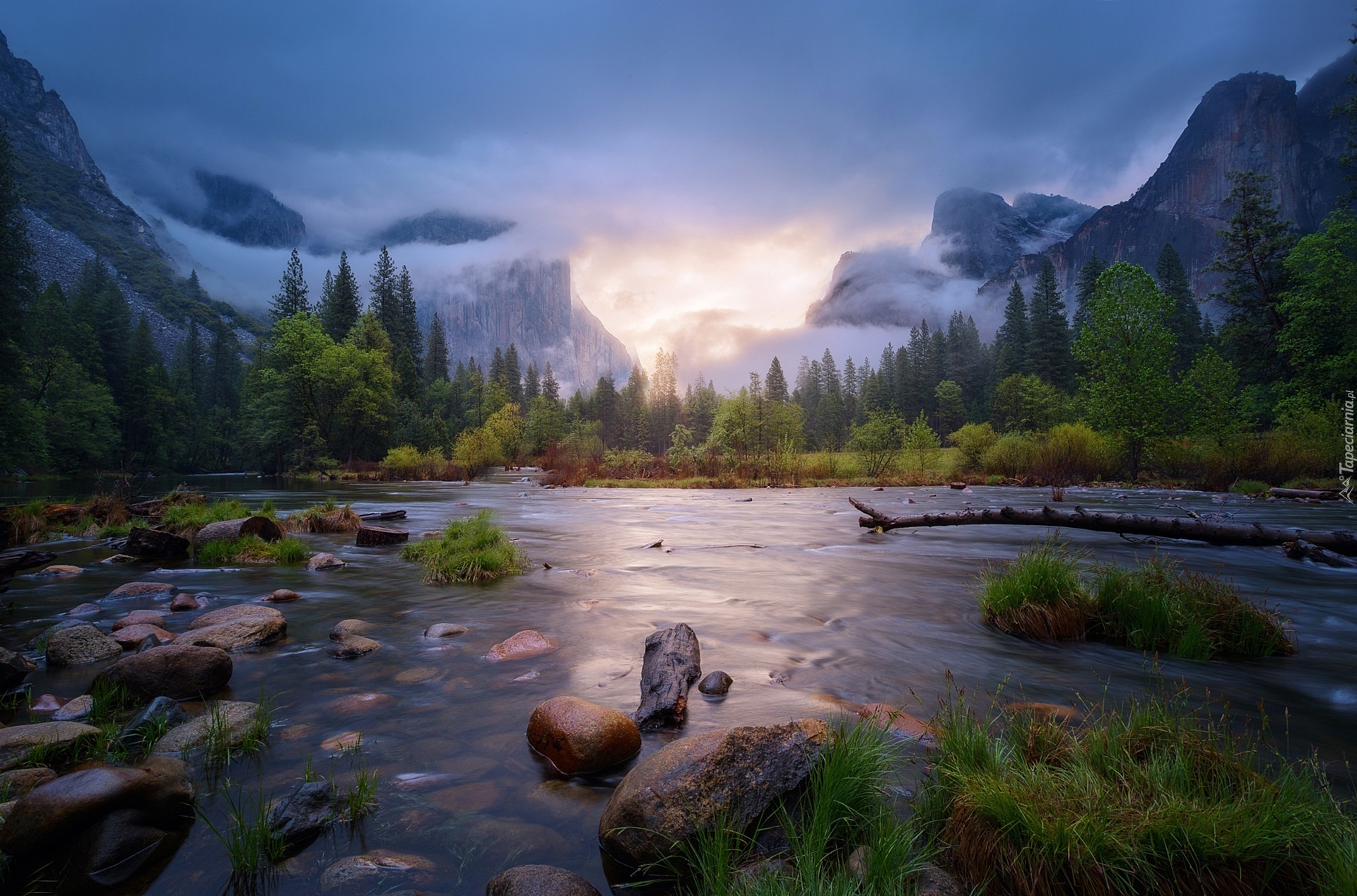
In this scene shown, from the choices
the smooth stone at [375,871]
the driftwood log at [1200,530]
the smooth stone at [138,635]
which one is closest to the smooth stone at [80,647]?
the smooth stone at [138,635]

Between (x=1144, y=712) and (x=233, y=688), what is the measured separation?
7.01 m

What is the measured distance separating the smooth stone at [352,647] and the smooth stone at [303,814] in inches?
121

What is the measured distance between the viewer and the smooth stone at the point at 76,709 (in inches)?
161

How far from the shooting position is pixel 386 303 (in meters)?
81.8

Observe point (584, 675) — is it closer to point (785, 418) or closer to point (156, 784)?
point (156, 784)

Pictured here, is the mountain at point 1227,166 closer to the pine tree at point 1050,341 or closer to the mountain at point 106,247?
the pine tree at point 1050,341

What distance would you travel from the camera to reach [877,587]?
9328 mm

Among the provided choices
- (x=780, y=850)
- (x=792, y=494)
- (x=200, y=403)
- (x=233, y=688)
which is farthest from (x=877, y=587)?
(x=200, y=403)

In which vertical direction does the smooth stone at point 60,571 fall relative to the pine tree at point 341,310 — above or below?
below

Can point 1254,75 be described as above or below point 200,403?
above

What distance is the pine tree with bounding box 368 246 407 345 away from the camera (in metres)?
81.6

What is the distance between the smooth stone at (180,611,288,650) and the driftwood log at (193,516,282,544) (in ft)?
21.5

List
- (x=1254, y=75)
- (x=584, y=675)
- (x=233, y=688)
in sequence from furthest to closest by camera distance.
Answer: (x=1254, y=75)
(x=584, y=675)
(x=233, y=688)

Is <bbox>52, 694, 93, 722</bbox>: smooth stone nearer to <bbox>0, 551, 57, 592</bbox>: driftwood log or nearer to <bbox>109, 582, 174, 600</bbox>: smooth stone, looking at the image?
<bbox>109, 582, 174, 600</bbox>: smooth stone
